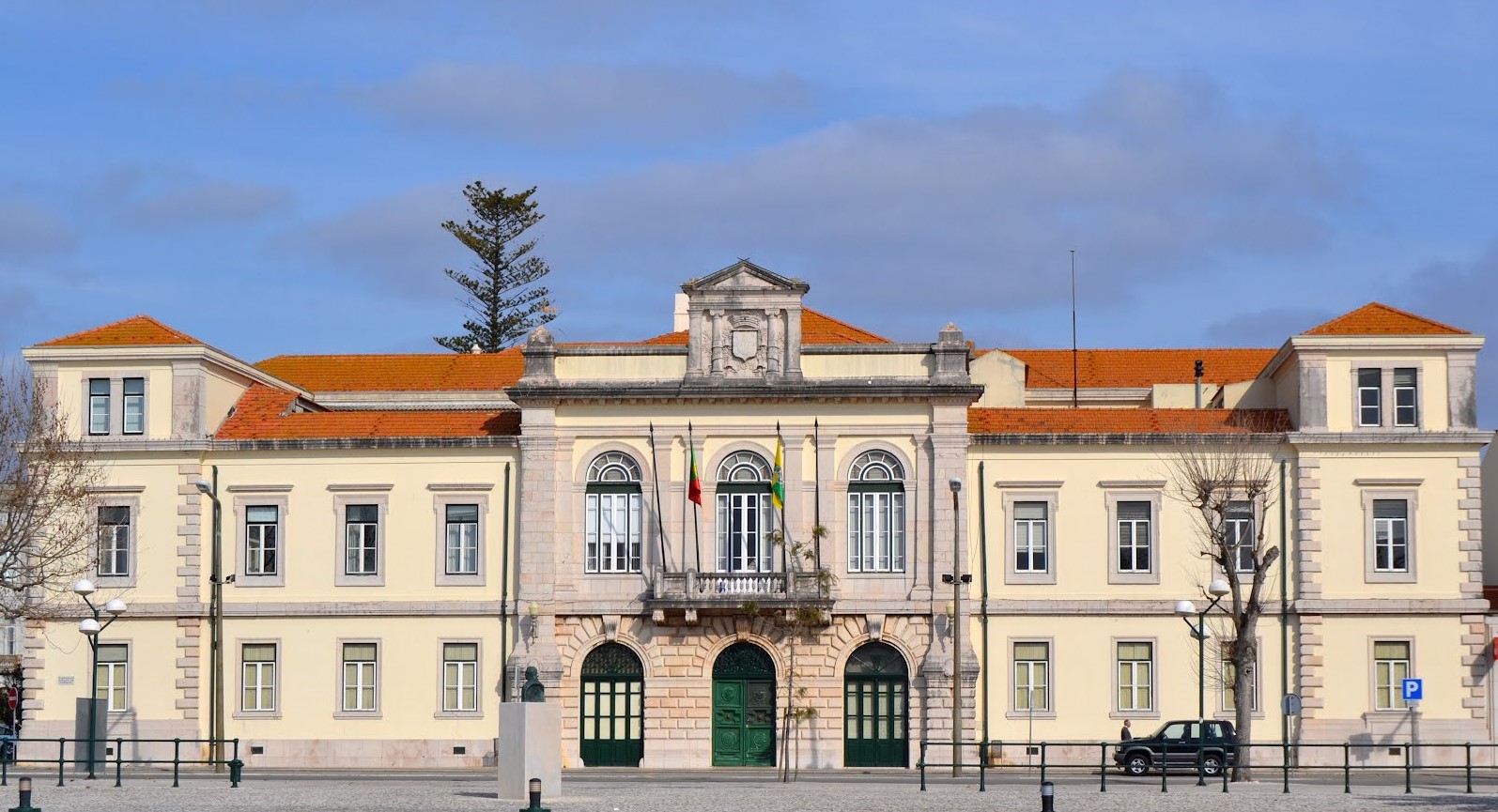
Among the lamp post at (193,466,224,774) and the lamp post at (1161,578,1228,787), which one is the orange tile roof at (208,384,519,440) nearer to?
the lamp post at (193,466,224,774)

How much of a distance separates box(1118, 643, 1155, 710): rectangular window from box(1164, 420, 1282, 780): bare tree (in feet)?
4.38

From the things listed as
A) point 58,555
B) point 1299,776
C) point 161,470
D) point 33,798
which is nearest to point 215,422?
point 161,470

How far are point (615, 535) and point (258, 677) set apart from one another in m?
9.09

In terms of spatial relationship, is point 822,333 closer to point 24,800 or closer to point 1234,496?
point 1234,496

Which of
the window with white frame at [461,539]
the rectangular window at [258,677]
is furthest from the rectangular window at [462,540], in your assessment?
the rectangular window at [258,677]

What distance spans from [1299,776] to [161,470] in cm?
2705

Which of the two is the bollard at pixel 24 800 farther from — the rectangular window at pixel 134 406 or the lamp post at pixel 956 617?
the rectangular window at pixel 134 406

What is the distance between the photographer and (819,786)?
46125 millimetres

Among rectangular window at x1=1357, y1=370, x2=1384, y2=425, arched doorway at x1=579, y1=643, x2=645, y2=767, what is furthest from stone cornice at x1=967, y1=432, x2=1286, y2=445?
arched doorway at x1=579, y1=643, x2=645, y2=767

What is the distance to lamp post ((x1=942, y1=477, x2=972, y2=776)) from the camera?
5216 cm

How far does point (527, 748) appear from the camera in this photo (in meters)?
39.2

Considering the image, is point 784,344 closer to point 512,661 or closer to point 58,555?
point 512,661

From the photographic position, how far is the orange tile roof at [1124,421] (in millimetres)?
56438

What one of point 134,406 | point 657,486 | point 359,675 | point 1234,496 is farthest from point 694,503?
point 134,406
